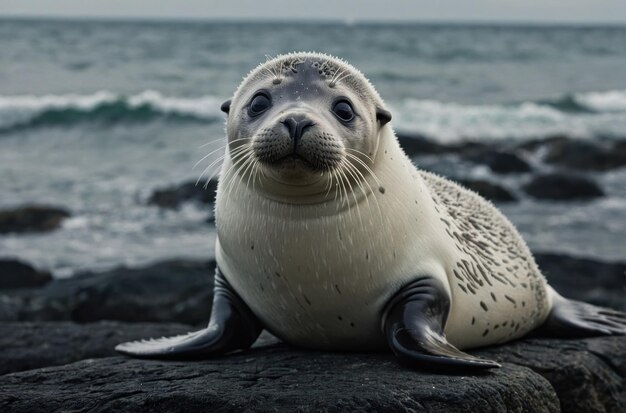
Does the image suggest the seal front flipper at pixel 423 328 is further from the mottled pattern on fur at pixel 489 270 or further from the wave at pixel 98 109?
the wave at pixel 98 109

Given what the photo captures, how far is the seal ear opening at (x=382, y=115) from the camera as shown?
15.4ft

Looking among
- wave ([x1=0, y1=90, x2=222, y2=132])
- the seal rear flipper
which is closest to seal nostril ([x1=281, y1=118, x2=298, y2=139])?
the seal rear flipper

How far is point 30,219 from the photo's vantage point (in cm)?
1517

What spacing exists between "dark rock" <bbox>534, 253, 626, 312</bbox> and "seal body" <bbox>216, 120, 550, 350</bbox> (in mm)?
5409

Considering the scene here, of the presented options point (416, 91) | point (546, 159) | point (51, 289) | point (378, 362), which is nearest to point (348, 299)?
point (378, 362)

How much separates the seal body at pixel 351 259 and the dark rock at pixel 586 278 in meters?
5.41

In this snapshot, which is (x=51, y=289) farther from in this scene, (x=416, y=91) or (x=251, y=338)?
(x=416, y=91)

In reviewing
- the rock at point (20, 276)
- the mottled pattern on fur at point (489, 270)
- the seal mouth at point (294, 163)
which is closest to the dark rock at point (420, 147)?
the rock at point (20, 276)

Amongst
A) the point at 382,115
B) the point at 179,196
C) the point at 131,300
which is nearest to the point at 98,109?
the point at 179,196

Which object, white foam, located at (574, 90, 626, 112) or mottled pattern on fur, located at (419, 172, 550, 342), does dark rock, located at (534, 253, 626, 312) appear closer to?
mottled pattern on fur, located at (419, 172, 550, 342)

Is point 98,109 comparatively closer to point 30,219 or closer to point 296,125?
point 30,219

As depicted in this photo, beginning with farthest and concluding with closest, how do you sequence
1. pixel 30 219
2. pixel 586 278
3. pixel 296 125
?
pixel 30 219 → pixel 586 278 → pixel 296 125

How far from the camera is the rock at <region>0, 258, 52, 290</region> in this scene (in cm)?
1162

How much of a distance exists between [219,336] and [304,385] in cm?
96
